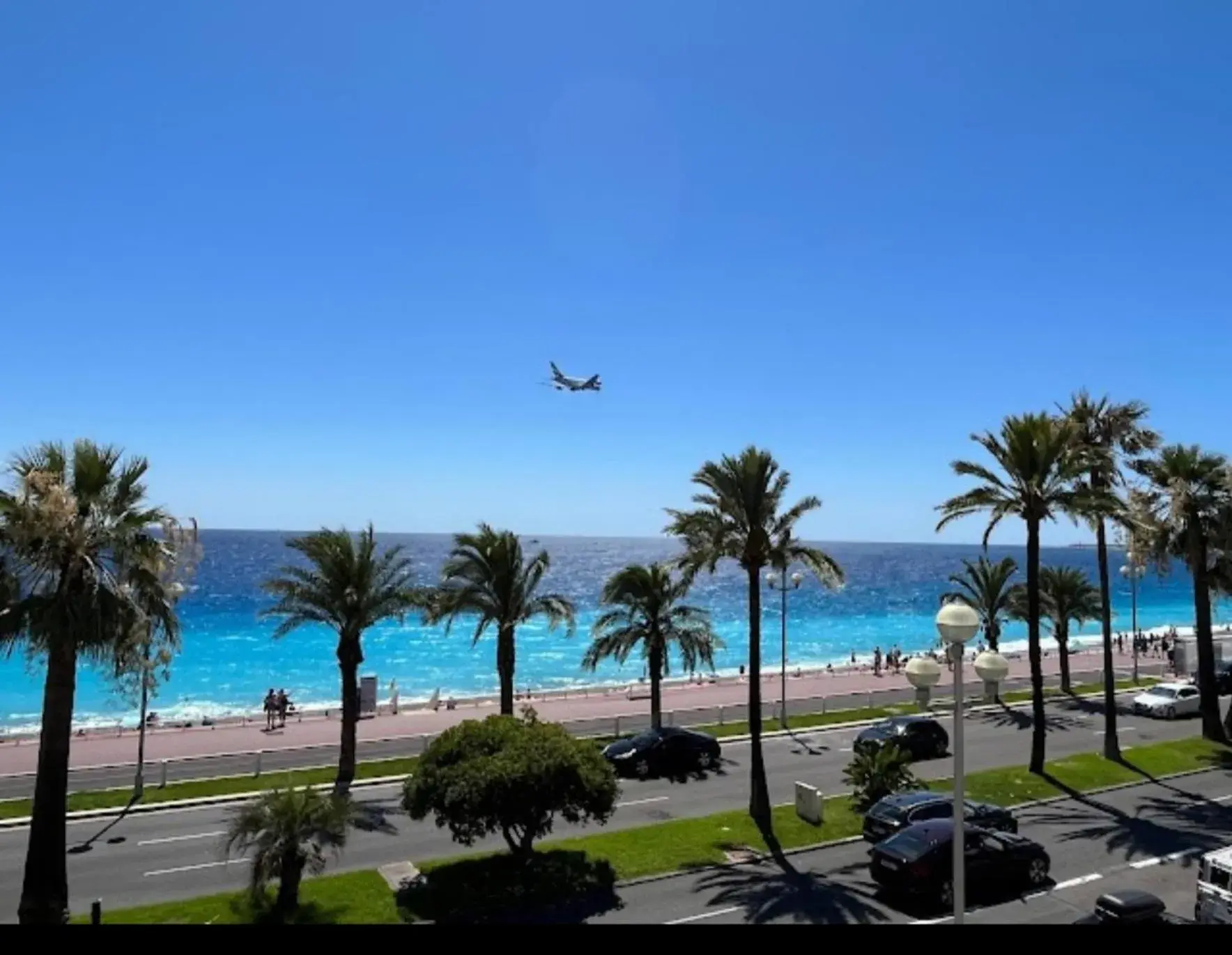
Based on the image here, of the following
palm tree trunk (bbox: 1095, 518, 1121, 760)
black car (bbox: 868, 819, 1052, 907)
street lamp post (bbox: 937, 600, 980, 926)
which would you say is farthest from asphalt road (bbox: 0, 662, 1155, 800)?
street lamp post (bbox: 937, 600, 980, 926)

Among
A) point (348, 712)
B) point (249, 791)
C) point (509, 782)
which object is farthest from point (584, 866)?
point (249, 791)

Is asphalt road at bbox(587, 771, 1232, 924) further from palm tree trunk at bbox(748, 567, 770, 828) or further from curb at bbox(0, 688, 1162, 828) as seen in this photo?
curb at bbox(0, 688, 1162, 828)

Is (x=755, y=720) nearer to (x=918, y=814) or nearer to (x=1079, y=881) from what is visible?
(x=918, y=814)

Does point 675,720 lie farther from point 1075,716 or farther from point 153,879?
point 153,879

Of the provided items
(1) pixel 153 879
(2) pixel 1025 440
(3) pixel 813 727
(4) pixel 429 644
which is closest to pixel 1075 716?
(3) pixel 813 727

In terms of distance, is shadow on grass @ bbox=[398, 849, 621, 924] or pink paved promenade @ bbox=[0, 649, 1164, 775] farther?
pink paved promenade @ bbox=[0, 649, 1164, 775]

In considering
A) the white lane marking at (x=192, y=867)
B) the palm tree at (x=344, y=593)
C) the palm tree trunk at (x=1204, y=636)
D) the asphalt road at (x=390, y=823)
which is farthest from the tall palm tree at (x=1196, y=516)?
the white lane marking at (x=192, y=867)

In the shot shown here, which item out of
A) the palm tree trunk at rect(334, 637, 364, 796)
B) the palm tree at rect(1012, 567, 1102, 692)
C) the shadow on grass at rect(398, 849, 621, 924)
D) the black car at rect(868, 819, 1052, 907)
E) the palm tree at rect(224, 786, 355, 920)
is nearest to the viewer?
the palm tree at rect(224, 786, 355, 920)
